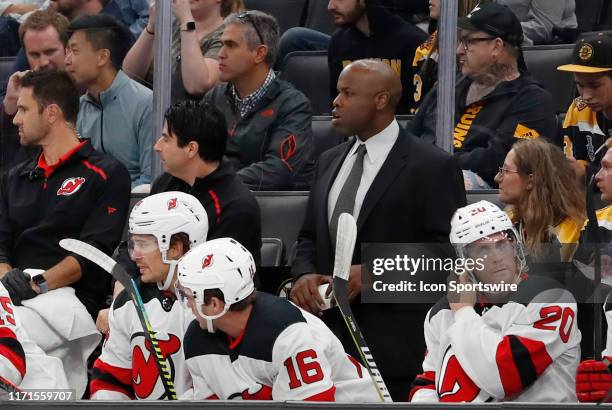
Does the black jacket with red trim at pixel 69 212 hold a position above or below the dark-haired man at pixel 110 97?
below

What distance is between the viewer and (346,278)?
421cm

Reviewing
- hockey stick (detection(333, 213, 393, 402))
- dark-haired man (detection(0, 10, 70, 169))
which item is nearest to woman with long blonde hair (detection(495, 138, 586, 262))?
hockey stick (detection(333, 213, 393, 402))

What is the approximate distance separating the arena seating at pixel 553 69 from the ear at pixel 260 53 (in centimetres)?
93

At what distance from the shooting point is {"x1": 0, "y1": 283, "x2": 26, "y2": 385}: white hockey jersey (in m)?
3.97

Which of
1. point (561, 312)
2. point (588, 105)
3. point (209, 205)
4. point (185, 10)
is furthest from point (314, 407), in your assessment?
point (185, 10)

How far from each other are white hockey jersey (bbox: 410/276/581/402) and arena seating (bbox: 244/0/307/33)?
138 cm

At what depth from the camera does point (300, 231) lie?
180 inches

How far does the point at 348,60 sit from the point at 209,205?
0.72m

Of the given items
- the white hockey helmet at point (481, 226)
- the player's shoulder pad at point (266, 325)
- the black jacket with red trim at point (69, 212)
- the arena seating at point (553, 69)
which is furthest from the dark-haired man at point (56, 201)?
the arena seating at point (553, 69)

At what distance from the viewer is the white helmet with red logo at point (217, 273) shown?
387cm

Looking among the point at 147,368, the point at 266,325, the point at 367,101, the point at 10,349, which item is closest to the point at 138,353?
the point at 147,368

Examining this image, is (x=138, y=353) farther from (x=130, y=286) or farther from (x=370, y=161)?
(x=370, y=161)

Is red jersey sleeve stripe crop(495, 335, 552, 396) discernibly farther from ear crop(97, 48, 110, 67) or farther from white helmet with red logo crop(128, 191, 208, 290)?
ear crop(97, 48, 110, 67)

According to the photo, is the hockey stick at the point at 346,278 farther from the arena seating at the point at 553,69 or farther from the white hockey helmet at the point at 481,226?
the arena seating at the point at 553,69
